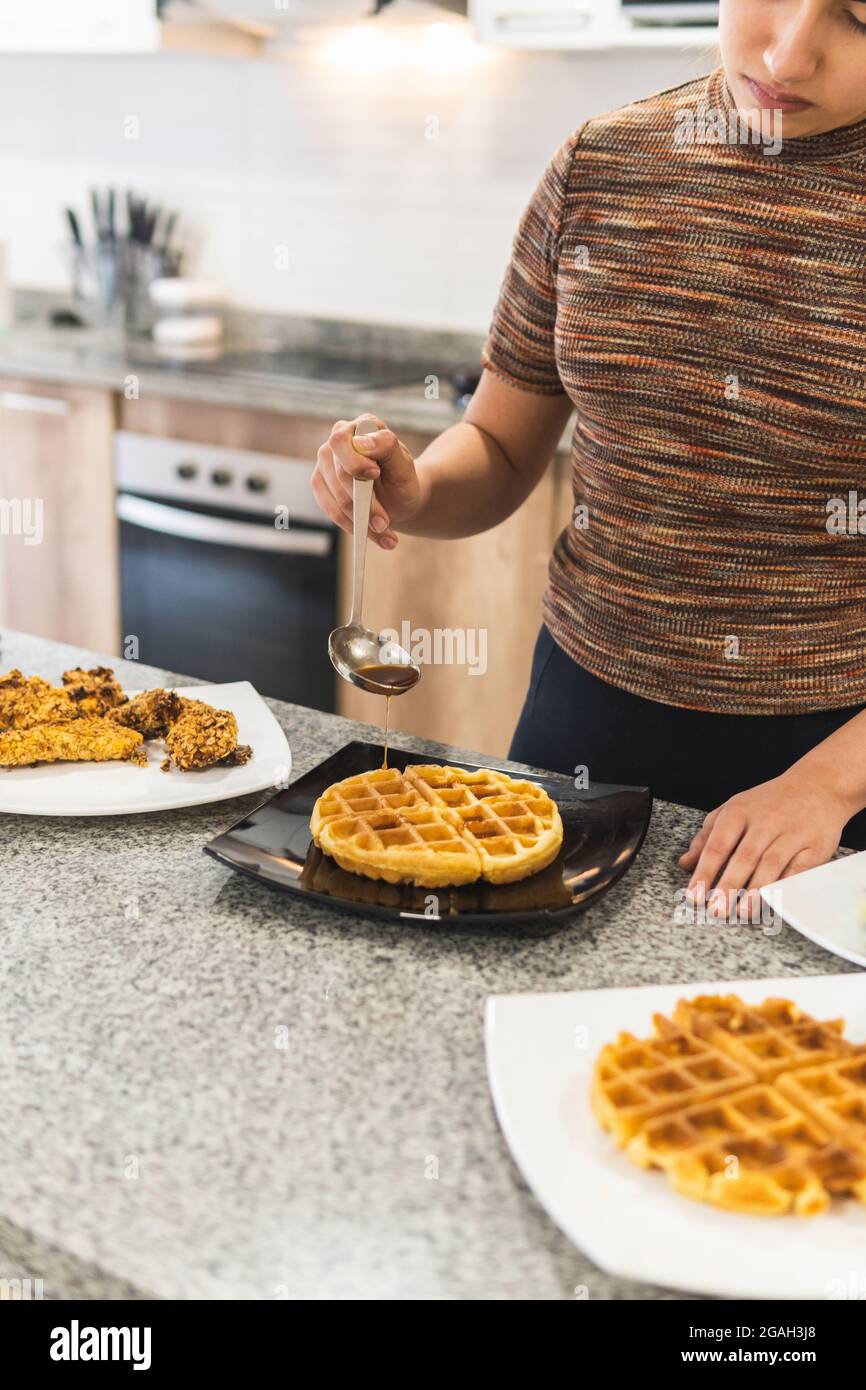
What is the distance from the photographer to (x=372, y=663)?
3.89 ft

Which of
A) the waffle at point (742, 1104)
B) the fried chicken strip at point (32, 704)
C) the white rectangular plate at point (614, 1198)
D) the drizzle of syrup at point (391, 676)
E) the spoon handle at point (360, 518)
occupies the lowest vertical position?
the white rectangular plate at point (614, 1198)

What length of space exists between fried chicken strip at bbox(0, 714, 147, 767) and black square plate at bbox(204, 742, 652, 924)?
143mm

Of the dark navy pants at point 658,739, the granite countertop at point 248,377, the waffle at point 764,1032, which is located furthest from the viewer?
the granite countertop at point 248,377

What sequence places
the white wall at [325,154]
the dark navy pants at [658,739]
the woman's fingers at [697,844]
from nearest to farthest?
the woman's fingers at [697,844]
the dark navy pants at [658,739]
the white wall at [325,154]

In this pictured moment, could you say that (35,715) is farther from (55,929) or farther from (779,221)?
(779,221)

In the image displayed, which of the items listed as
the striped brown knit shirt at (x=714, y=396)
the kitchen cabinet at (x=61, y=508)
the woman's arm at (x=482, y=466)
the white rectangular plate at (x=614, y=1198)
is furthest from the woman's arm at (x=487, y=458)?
the kitchen cabinet at (x=61, y=508)

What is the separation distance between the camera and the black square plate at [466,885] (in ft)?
3.05

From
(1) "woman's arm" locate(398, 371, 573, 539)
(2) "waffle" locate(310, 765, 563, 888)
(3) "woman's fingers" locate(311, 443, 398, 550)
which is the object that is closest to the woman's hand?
(2) "waffle" locate(310, 765, 563, 888)

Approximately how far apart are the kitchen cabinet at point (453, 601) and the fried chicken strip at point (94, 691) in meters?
1.42

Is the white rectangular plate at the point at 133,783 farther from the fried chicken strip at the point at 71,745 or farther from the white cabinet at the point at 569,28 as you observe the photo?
the white cabinet at the point at 569,28

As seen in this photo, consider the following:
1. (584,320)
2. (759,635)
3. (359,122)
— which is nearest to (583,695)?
(759,635)

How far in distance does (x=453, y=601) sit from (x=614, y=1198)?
2122mm
